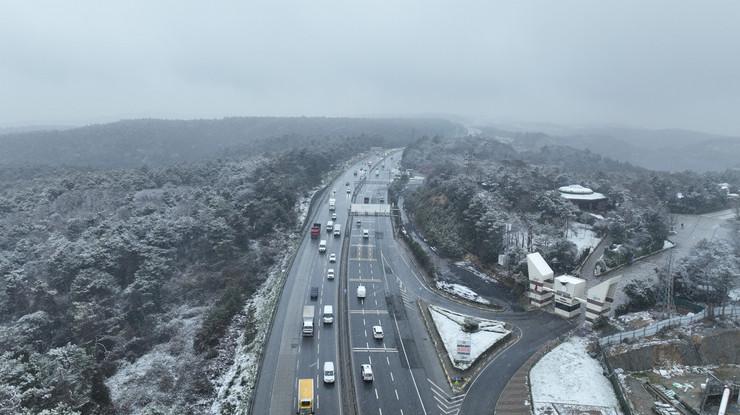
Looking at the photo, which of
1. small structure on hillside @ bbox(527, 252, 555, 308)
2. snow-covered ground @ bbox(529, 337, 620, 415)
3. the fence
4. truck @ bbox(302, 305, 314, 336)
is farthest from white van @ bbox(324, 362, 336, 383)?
small structure on hillside @ bbox(527, 252, 555, 308)

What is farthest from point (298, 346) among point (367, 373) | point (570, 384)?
point (570, 384)

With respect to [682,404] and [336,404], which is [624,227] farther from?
[336,404]

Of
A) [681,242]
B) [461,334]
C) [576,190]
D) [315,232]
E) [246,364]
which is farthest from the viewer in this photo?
[576,190]

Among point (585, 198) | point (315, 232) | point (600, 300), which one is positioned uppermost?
point (585, 198)

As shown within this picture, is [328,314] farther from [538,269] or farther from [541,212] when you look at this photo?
[541,212]

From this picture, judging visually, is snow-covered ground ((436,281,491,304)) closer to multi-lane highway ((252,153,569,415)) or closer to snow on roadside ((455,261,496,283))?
multi-lane highway ((252,153,569,415))

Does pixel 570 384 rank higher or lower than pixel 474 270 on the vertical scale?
lower
